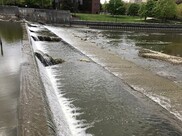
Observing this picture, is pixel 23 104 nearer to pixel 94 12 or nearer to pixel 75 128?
pixel 75 128

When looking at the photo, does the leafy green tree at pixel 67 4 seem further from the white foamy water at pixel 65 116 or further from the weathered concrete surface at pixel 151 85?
the white foamy water at pixel 65 116

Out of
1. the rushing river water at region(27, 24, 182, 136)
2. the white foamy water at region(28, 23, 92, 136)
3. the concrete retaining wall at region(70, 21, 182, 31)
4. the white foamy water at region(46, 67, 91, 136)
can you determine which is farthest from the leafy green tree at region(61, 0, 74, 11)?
the white foamy water at region(28, 23, 92, 136)

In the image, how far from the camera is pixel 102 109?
36.8 ft

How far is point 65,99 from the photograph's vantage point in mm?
12156

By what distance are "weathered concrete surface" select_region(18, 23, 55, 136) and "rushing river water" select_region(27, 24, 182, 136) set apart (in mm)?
724

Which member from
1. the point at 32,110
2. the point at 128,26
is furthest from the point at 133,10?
the point at 32,110

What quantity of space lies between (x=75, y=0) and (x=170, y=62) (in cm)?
7095

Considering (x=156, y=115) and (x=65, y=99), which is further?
(x=65, y=99)

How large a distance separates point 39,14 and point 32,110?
195 feet

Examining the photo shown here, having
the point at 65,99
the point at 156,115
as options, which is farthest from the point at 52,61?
the point at 156,115

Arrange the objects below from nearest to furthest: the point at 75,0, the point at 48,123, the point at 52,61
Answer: the point at 48,123, the point at 52,61, the point at 75,0

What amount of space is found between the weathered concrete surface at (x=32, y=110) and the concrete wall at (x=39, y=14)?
54.3 meters

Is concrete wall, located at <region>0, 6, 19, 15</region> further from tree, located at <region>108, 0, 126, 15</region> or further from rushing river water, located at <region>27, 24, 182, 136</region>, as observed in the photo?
rushing river water, located at <region>27, 24, 182, 136</region>

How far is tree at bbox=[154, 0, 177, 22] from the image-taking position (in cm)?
8119
